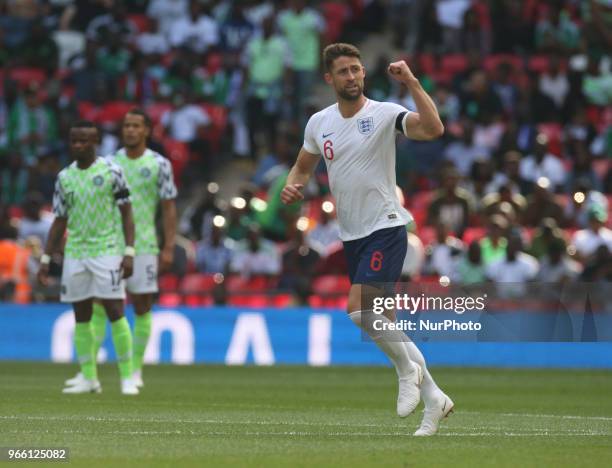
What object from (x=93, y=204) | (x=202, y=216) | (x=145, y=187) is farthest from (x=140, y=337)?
(x=202, y=216)

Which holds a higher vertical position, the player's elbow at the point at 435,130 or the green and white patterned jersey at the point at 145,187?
the player's elbow at the point at 435,130

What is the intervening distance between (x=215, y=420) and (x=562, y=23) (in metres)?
17.0

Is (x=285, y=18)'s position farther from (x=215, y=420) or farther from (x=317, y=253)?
(x=215, y=420)

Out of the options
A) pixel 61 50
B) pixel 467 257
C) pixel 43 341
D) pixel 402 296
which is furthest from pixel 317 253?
pixel 402 296

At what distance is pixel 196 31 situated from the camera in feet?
95.6

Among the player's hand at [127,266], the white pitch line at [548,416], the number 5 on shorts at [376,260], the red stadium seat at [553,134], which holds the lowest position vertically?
the white pitch line at [548,416]

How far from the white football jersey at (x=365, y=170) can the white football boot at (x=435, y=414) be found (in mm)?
1283

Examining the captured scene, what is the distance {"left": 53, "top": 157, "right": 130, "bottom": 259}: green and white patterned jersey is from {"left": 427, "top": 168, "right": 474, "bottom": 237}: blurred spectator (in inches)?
349

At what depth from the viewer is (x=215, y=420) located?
12.3 meters

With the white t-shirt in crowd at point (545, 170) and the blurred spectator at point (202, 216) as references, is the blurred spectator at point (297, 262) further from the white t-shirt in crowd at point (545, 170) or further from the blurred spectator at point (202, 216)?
the white t-shirt in crowd at point (545, 170)

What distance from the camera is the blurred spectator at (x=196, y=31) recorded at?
29.0m

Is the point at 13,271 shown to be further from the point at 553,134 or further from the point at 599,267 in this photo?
the point at 553,134

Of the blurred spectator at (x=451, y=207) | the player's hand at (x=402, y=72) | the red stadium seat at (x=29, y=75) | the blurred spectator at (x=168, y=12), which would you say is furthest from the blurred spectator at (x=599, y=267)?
the red stadium seat at (x=29, y=75)

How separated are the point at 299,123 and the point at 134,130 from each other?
10.7m
